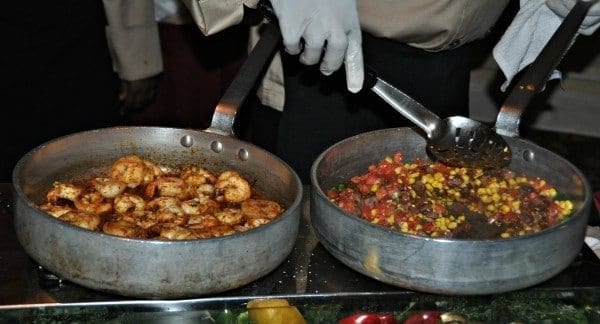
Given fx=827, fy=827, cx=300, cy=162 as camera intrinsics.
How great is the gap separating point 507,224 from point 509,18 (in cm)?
212

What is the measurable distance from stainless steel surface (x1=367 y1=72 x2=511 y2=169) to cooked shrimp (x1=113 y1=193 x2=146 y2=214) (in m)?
0.58

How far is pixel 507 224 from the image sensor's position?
1.56m

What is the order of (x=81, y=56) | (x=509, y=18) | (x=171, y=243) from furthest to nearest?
(x=509, y=18) → (x=81, y=56) → (x=171, y=243)

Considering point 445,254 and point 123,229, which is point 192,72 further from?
point 445,254

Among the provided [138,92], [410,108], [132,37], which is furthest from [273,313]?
[138,92]

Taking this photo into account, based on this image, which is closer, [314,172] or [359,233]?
[359,233]

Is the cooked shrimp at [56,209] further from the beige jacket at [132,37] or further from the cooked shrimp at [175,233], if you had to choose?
the beige jacket at [132,37]

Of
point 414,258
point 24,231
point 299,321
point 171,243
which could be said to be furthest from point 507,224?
point 24,231

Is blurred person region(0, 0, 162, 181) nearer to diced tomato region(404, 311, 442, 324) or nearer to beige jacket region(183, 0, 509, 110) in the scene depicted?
beige jacket region(183, 0, 509, 110)

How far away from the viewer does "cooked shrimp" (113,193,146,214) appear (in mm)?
1497

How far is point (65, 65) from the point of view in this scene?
2.82m

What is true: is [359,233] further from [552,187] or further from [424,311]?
[552,187]

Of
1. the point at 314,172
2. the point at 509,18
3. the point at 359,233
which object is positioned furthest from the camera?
the point at 509,18

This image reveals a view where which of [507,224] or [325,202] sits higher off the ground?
[325,202]
